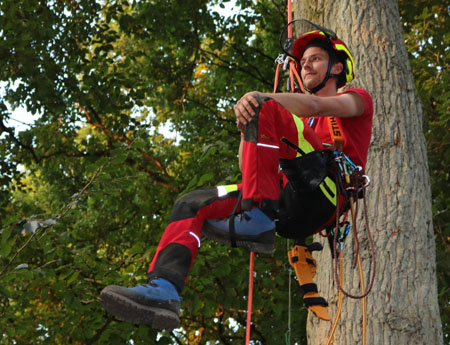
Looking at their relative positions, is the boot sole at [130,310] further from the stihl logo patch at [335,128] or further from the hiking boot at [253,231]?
the stihl logo patch at [335,128]

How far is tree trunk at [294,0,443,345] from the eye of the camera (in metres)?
4.18

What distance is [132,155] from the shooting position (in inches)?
408

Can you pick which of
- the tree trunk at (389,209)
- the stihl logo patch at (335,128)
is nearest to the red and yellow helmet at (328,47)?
the stihl logo patch at (335,128)

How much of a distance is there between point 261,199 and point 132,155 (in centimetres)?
775

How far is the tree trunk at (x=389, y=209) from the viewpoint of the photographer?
4.18 metres

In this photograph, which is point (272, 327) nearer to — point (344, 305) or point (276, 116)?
point (344, 305)

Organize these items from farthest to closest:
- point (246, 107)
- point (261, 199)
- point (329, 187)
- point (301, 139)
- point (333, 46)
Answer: point (333, 46) < point (329, 187) < point (301, 139) < point (261, 199) < point (246, 107)

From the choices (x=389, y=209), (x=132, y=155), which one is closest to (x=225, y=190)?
(x=389, y=209)

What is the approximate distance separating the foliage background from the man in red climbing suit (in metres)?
2.48

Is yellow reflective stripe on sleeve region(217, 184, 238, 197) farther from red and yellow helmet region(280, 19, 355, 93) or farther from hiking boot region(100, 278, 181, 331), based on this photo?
red and yellow helmet region(280, 19, 355, 93)

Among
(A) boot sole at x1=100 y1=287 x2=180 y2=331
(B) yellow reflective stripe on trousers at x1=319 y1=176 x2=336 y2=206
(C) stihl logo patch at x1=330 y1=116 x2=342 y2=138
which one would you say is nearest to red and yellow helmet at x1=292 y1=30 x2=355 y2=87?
(C) stihl logo patch at x1=330 y1=116 x2=342 y2=138

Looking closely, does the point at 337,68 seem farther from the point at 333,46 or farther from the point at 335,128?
the point at 335,128

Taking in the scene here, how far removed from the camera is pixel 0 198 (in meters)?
8.97

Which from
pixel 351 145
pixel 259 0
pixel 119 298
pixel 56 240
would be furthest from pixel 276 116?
pixel 259 0
